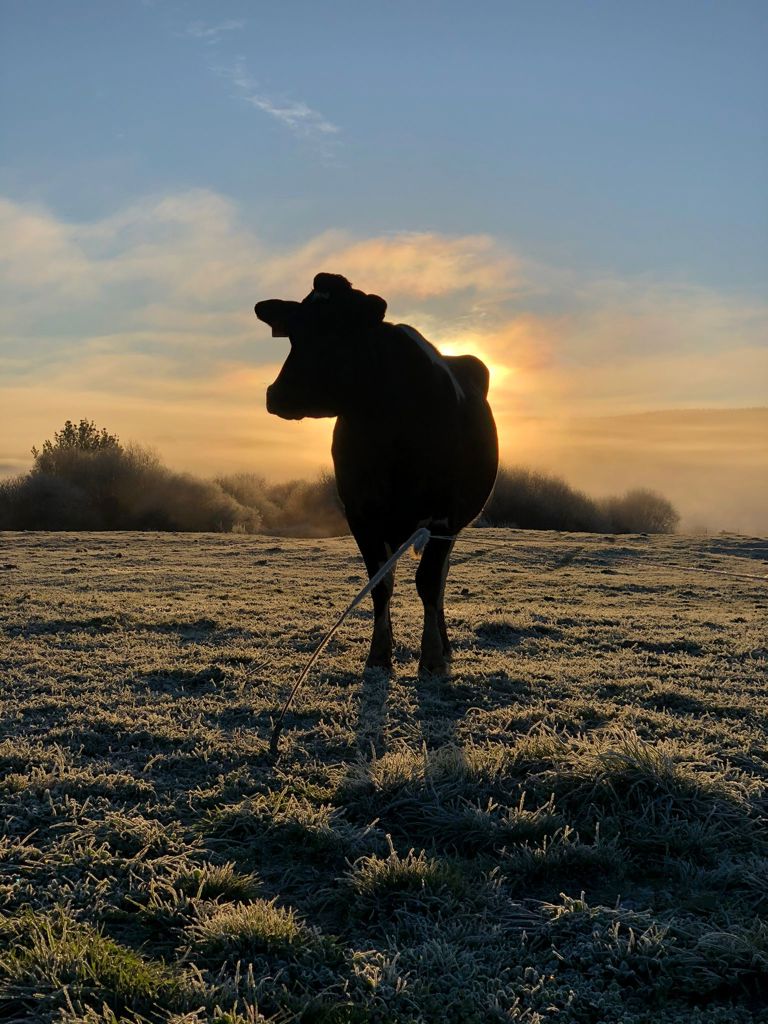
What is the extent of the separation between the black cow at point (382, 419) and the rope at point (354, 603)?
34cm

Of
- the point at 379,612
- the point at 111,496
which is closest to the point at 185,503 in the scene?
the point at 111,496

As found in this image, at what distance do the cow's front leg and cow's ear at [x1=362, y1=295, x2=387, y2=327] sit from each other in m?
1.61

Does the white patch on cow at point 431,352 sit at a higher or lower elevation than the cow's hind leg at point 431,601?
higher

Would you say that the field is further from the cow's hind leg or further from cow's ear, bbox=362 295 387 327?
cow's ear, bbox=362 295 387 327

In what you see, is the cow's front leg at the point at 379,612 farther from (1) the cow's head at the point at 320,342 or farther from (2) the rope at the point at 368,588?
(1) the cow's head at the point at 320,342

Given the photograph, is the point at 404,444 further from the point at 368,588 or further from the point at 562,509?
the point at 562,509

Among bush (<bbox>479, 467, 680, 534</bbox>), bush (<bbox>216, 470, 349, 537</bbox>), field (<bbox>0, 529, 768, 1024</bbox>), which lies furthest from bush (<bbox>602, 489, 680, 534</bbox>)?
field (<bbox>0, 529, 768, 1024</bbox>)

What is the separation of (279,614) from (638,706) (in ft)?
16.1

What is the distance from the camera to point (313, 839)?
10.6 feet

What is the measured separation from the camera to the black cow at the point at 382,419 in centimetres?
562

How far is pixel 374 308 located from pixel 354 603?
239 cm

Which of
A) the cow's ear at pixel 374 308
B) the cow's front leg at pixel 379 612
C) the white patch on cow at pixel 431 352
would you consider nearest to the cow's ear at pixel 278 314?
the cow's ear at pixel 374 308

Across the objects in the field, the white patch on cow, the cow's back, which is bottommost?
the field

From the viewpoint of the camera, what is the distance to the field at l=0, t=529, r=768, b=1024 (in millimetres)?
2332
